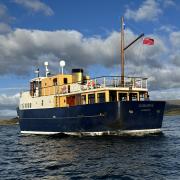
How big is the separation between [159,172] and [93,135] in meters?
17.0

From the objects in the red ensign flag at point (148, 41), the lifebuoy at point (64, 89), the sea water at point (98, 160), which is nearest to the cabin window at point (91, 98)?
the lifebuoy at point (64, 89)

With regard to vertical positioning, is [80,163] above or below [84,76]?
below

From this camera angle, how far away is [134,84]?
37406 mm

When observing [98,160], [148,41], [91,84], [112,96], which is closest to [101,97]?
[112,96]

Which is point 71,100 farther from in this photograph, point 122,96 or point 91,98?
point 122,96

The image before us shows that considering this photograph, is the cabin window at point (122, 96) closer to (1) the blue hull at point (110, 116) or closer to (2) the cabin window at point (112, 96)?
(2) the cabin window at point (112, 96)

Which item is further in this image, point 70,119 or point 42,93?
point 42,93

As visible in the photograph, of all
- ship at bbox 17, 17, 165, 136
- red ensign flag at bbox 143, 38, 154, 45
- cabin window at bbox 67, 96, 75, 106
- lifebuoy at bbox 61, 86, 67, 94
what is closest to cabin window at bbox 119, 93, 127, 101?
ship at bbox 17, 17, 165, 136

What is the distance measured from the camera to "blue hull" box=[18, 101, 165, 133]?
3334 centimetres

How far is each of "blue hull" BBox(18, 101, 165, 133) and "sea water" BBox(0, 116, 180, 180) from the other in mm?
A: 2422

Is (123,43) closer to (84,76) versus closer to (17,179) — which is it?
(84,76)

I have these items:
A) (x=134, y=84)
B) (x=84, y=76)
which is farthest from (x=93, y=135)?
(x=84, y=76)

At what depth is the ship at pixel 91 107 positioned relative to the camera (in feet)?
111

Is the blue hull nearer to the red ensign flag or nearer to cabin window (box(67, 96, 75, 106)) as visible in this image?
cabin window (box(67, 96, 75, 106))
